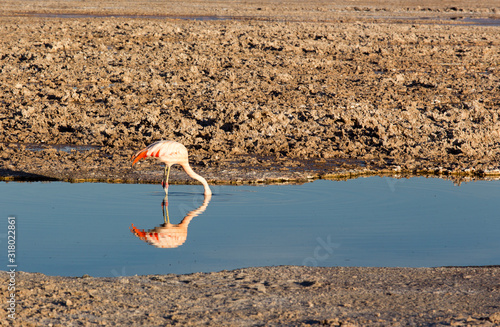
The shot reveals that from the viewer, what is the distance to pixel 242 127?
13492mm

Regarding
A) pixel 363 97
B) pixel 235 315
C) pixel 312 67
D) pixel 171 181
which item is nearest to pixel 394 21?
pixel 312 67

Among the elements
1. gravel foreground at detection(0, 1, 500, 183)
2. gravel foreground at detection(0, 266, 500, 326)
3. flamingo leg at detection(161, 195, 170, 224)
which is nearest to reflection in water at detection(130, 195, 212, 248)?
flamingo leg at detection(161, 195, 170, 224)

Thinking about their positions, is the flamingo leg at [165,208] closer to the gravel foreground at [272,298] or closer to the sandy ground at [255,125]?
the sandy ground at [255,125]

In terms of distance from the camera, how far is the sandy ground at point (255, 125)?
6081mm

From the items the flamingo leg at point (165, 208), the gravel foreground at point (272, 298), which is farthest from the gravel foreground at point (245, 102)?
the gravel foreground at point (272, 298)

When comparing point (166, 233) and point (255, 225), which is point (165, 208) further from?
point (255, 225)

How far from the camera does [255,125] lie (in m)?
13.6

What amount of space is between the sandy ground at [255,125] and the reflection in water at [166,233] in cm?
140

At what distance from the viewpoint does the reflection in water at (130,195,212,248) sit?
27.1ft

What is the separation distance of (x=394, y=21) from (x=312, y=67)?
18704mm

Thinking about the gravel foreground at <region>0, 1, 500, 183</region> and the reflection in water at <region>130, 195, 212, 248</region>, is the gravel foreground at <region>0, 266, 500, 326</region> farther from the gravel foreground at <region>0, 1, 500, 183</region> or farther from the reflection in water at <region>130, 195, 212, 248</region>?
the gravel foreground at <region>0, 1, 500, 183</region>

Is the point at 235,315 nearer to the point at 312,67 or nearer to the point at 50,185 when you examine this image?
the point at 50,185

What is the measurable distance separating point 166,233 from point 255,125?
5.33 metres

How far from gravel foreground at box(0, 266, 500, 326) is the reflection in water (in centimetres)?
138
